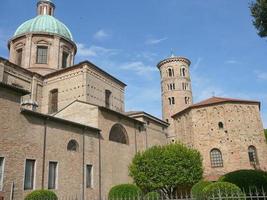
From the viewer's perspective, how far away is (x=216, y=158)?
26500 mm

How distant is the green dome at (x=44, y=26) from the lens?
27.7 metres

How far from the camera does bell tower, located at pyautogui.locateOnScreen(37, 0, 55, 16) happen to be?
31.5 m

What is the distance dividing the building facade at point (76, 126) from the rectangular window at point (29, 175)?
5cm

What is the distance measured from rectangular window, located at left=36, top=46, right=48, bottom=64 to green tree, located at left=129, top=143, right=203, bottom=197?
13641 mm

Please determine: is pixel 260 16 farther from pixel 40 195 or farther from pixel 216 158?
pixel 216 158

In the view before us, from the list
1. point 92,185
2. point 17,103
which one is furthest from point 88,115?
point 17,103

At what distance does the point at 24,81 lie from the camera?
77.5ft

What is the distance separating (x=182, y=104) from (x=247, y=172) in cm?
3190

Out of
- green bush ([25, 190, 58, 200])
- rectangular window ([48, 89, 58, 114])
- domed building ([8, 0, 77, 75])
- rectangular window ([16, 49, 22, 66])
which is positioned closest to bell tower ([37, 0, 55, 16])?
domed building ([8, 0, 77, 75])

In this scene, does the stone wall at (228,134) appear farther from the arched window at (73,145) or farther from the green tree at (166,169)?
the arched window at (73,145)

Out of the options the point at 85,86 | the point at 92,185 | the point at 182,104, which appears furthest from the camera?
the point at 182,104

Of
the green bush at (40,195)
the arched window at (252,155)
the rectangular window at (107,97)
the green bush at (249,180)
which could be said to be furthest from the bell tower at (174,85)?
the green bush at (40,195)

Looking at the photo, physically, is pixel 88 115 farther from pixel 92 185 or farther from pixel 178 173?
pixel 178 173

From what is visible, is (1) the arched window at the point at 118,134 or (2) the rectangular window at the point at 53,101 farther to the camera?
(2) the rectangular window at the point at 53,101
